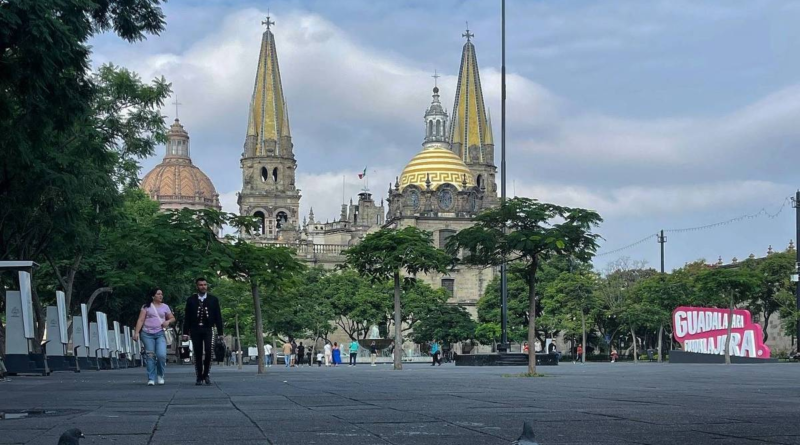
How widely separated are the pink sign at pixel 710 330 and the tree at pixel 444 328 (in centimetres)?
3831

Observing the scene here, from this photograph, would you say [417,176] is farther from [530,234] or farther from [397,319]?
[530,234]

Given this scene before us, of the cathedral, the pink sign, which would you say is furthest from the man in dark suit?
the cathedral

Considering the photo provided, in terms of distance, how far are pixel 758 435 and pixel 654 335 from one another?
83127 mm

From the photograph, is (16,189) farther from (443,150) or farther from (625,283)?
(443,150)

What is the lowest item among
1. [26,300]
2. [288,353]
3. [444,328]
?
[444,328]

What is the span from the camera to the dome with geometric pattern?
6201 inches

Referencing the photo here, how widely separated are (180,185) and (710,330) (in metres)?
116

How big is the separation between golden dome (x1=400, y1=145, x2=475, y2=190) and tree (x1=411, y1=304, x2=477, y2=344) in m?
20.8

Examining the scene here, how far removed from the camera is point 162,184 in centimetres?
15988

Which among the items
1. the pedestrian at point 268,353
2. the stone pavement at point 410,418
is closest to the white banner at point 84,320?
the stone pavement at point 410,418

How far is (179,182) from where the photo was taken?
161m

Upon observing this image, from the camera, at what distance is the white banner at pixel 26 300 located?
21.8 metres

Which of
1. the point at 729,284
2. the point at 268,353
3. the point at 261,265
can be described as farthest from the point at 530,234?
the point at 268,353

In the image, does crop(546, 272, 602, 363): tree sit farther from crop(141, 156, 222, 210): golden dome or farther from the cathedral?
crop(141, 156, 222, 210): golden dome
